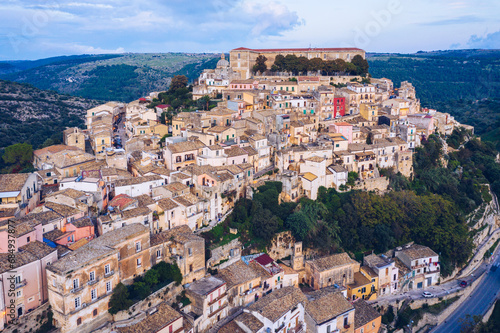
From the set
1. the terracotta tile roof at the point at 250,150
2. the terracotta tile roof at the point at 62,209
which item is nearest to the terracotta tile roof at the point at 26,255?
the terracotta tile roof at the point at 62,209

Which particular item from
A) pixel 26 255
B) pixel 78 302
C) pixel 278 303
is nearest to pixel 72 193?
pixel 26 255

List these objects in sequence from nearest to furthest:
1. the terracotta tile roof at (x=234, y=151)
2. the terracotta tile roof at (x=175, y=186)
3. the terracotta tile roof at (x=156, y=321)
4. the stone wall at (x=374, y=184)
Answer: the terracotta tile roof at (x=156, y=321), the terracotta tile roof at (x=175, y=186), the terracotta tile roof at (x=234, y=151), the stone wall at (x=374, y=184)

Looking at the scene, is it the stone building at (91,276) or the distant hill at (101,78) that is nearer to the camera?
the stone building at (91,276)

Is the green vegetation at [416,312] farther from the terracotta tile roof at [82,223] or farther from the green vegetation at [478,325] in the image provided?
the terracotta tile roof at [82,223]

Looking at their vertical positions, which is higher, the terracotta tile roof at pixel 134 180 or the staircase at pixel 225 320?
the terracotta tile roof at pixel 134 180

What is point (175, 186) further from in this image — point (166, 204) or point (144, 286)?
point (144, 286)

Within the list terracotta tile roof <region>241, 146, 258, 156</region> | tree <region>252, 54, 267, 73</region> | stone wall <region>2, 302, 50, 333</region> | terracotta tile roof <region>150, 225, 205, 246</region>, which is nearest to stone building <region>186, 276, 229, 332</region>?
terracotta tile roof <region>150, 225, 205, 246</region>

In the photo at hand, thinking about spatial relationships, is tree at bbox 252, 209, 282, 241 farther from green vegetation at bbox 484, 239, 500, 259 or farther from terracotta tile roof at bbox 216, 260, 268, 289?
green vegetation at bbox 484, 239, 500, 259

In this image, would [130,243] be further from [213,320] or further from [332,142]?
[332,142]

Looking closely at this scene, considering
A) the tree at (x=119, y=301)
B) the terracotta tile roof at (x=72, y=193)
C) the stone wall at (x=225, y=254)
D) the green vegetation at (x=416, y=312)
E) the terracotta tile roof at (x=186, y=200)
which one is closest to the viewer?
the tree at (x=119, y=301)
